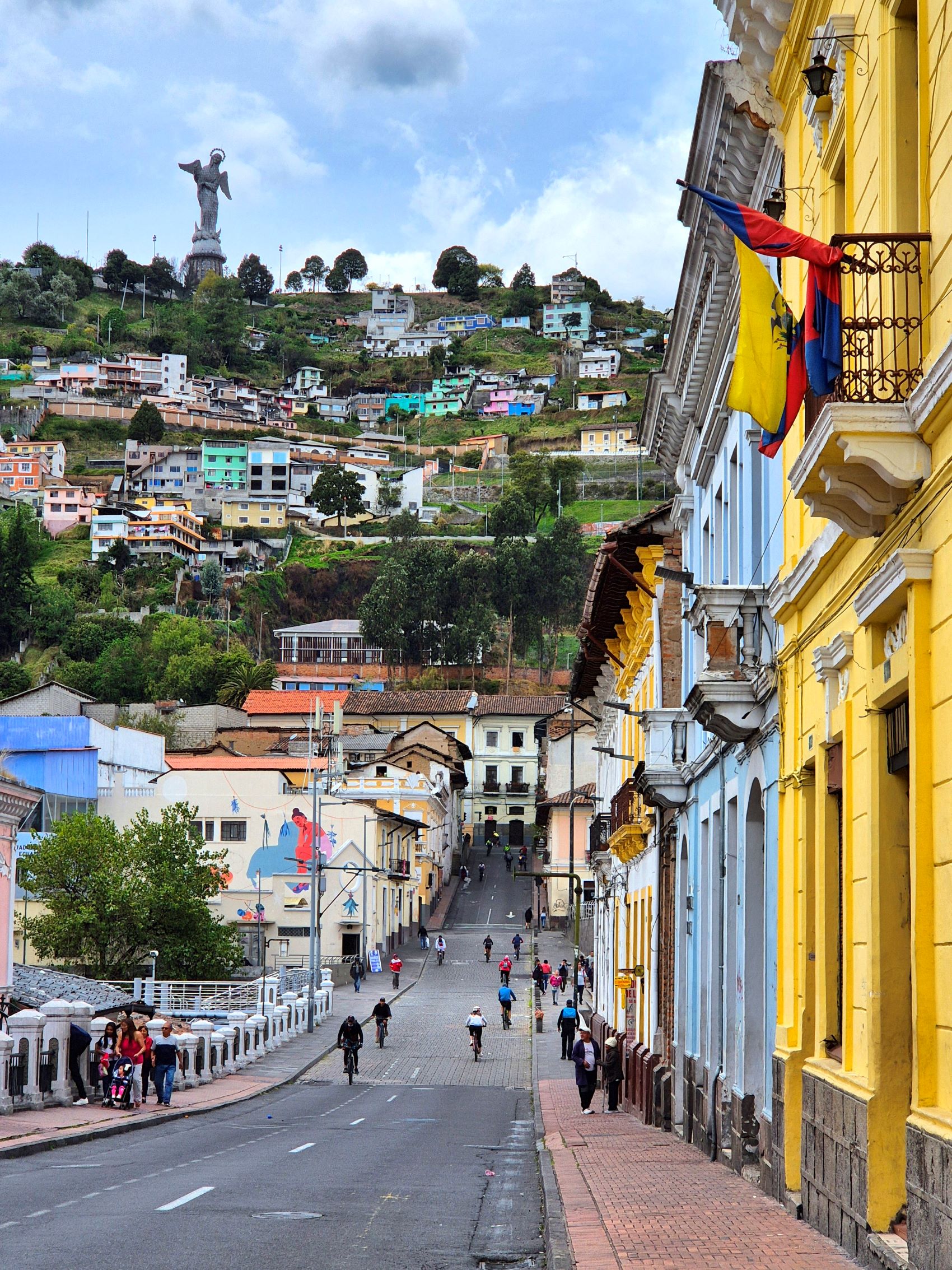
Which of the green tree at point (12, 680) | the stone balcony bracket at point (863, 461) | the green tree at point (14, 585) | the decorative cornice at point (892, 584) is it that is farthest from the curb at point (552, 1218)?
the green tree at point (14, 585)

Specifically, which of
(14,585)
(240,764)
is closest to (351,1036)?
(240,764)

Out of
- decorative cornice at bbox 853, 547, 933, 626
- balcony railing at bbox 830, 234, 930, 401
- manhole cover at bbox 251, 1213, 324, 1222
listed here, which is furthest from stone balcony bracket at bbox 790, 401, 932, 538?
manhole cover at bbox 251, 1213, 324, 1222

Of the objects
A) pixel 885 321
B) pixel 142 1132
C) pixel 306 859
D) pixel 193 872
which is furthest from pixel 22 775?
pixel 885 321

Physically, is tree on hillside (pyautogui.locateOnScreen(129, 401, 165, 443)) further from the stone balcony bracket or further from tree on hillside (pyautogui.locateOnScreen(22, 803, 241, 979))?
the stone balcony bracket

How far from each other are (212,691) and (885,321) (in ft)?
364

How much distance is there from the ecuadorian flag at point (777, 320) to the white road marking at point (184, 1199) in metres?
7.77

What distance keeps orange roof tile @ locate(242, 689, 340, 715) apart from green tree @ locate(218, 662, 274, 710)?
581cm

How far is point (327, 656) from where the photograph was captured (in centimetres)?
12694

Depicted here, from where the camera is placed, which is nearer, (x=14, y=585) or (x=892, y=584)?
(x=892, y=584)

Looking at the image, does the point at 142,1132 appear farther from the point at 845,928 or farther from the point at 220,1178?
the point at 845,928

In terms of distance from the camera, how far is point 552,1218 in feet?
42.4

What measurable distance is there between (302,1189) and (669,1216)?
Answer: 4.11 m

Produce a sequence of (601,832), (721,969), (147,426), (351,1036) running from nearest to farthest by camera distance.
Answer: (721,969), (351,1036), (601,832), (147,426)

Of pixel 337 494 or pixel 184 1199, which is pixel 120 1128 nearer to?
pixel 184 1199
